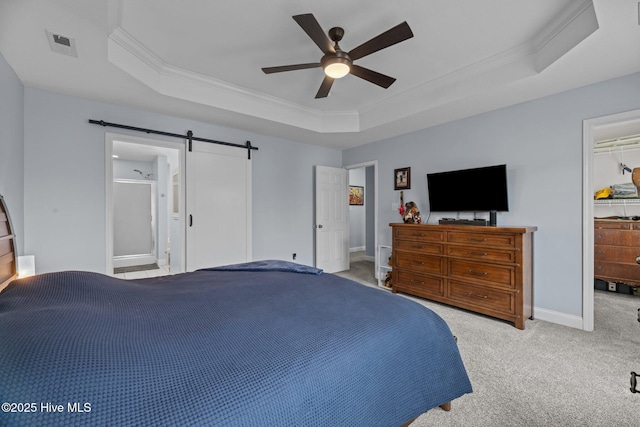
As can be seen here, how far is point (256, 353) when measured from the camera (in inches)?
36.4

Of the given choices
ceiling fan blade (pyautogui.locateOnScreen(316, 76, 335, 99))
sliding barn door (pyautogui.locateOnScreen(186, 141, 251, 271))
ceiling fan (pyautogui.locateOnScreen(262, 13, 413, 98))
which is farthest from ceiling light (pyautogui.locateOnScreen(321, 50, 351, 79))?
sliding barn door (pyautogui.locateOnScreen(186, 141, 251, 271))

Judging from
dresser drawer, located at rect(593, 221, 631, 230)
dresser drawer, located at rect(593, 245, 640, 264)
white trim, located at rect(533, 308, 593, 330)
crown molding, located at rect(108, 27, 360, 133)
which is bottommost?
white trim, located at rect(533, 308, 593, 330)

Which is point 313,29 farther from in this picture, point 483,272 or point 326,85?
point 483,272

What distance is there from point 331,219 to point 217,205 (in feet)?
6.94

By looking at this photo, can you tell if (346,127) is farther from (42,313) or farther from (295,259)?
(42,313)

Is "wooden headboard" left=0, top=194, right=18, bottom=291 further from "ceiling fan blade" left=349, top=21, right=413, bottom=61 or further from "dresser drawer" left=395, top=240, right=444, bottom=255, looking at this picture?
"dresser drawer" left=395, top=240, right=444, bottom=255

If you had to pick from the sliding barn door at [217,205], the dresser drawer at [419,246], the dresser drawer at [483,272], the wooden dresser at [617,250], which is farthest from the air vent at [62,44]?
the wooden dresser at [617,250]

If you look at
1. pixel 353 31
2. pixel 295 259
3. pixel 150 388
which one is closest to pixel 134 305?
pixel 150 388

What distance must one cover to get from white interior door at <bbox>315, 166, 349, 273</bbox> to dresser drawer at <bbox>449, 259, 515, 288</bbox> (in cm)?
231

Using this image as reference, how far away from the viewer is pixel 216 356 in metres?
0.89

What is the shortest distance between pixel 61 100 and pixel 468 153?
481 centimetres

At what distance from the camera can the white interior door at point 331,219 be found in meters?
4.95

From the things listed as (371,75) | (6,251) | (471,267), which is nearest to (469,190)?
(471,267)

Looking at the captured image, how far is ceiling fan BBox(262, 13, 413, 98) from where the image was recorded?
1.78 meters
